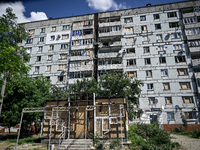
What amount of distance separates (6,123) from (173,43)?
3356 centimetres

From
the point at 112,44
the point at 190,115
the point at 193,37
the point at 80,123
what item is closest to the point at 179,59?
the point at 193,37

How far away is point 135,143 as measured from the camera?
12383mm

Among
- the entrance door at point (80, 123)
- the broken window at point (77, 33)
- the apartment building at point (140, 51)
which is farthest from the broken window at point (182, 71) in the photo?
the broken window at point (77, 33)

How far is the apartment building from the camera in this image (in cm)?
2877

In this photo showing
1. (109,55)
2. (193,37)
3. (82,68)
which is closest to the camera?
(193,37)

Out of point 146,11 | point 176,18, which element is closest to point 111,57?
point 146,11

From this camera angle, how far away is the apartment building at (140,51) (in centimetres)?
2877

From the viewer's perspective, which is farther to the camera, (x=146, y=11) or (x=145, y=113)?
(x=146, y=11)

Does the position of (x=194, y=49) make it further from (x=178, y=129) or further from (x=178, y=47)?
(x=178, y=129)

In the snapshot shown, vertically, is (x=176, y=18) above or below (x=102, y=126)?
above

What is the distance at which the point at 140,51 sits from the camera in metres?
33.2

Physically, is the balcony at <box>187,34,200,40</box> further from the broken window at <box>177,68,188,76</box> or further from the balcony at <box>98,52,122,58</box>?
the balcony at <box>98,52,122,58</box>

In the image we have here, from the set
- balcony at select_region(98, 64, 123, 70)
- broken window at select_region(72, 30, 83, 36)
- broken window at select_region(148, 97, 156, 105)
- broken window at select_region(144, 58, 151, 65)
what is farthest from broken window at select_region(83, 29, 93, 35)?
broken window at select_region(148, 97, 156, 105)

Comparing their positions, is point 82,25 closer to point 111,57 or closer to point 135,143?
point 111,57
